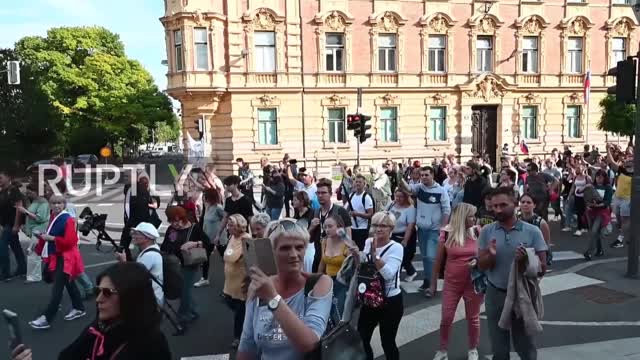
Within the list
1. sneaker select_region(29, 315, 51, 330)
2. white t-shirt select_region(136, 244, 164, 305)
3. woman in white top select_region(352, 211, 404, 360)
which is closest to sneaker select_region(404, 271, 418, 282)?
woman in white top select_region(352, 211, 404, 360)

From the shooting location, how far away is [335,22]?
92.1ft

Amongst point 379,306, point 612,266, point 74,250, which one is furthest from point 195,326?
point 612,266

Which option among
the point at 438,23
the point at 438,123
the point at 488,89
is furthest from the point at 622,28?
the point at 438,123

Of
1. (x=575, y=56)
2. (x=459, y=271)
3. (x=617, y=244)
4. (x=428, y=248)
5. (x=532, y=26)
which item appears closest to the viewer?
(x=459, y=271)

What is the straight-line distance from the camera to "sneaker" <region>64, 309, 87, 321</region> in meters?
7.10

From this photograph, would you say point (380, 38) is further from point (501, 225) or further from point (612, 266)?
point (501, 225)

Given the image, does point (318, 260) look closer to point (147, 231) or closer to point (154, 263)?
point (154, 263)

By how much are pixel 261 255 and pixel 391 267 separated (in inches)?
94.6

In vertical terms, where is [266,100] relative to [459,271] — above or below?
above

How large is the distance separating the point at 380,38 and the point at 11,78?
1845 cm

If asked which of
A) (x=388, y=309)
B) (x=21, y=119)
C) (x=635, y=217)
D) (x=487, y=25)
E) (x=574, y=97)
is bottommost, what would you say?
(x=388, y=309)

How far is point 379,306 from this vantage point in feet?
15.1

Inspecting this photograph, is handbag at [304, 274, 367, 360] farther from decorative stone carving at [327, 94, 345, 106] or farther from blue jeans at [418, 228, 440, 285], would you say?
decorative stone carving at [327, 94, 345, 106]

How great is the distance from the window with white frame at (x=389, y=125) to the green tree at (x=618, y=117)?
11262mm
